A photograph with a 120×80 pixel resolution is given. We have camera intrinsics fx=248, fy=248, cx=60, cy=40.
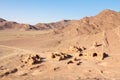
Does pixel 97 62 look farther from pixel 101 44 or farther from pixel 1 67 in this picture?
pixel 1 67

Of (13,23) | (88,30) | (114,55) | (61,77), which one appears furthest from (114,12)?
(13,23)

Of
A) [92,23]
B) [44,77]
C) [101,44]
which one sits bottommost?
[44,77]

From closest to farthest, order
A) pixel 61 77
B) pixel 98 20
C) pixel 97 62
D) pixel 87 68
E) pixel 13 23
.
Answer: pixel 61 77 → pixel 87 68 → pixel 97 62 → pixel 98 20 → pixel 13 23

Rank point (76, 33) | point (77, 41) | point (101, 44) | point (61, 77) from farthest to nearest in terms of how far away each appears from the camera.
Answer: point (76, 33), point (77, 41), point (101, 44), point (61, 77)

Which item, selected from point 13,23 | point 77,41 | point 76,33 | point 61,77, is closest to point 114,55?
point 61,77

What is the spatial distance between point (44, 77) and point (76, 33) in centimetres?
3031

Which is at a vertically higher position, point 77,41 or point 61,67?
point 77,41

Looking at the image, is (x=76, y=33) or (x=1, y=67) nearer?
(x=1, y=67)

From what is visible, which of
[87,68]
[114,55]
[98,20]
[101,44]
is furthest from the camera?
[98,20]

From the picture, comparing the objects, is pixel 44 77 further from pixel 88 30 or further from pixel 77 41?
pixel 88 30

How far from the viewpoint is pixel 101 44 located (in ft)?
121

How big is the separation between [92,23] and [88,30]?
3.25 m

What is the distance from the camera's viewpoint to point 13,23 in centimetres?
14338

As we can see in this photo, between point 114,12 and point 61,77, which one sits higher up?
point 114,12
